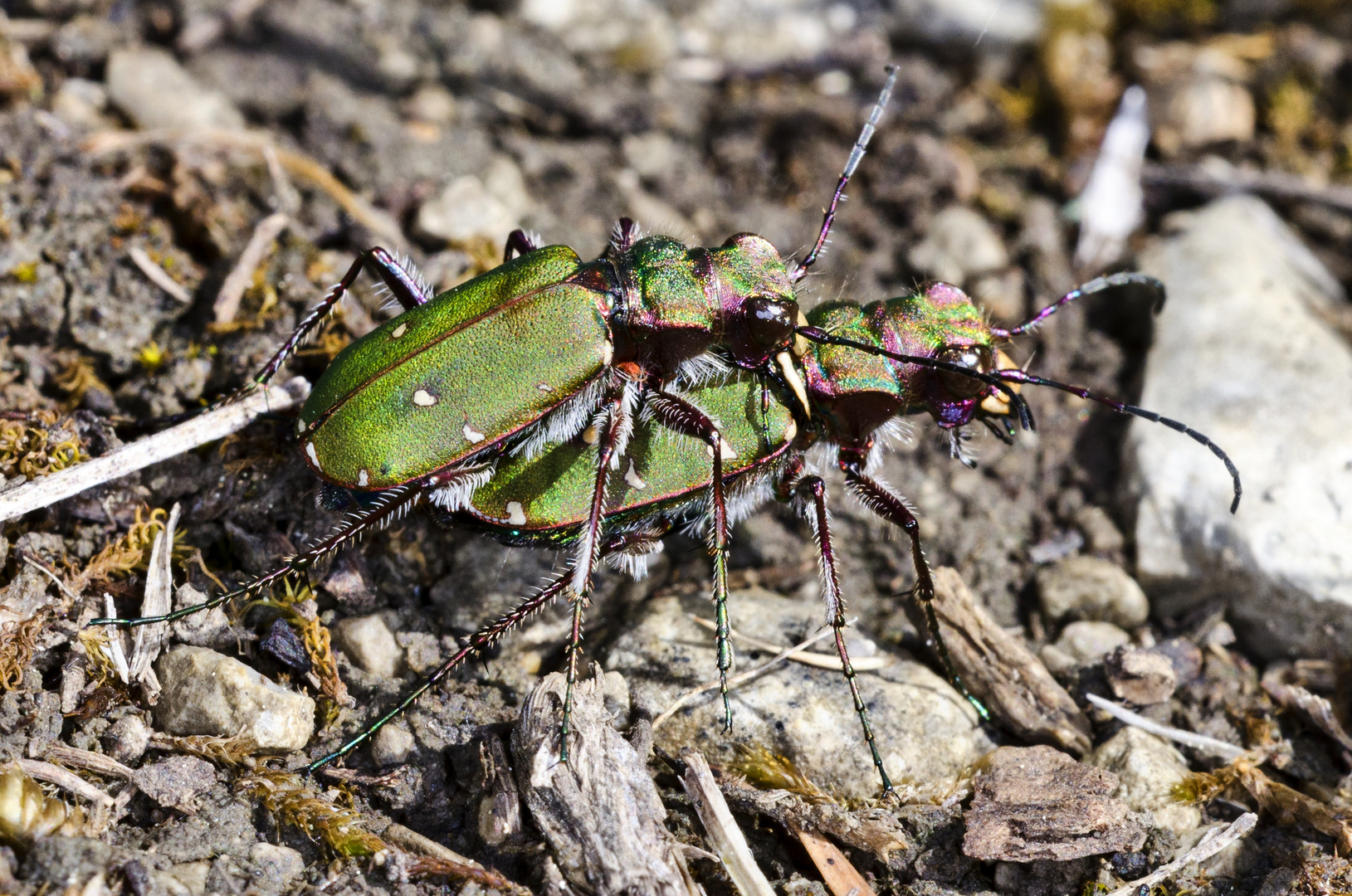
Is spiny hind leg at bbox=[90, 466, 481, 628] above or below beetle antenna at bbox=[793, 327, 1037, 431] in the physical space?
above

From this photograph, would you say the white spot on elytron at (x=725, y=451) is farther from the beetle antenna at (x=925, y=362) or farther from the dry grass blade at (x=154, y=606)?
the dry grass blade at (x=154, y=606)

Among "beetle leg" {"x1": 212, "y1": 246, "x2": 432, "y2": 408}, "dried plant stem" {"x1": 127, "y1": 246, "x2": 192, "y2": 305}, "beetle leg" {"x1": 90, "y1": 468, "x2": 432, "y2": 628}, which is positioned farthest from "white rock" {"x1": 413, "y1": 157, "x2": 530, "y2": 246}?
"beetle leg" {"x1": 90, "y1": 468, "x2": 432, "y2": 628}

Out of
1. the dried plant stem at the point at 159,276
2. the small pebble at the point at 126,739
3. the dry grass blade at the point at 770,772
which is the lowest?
the dry grass blade at the point at 770,772

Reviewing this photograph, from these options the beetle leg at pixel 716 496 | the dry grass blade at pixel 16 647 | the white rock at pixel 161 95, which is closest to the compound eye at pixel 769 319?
the beetle leg at pixel 716 496

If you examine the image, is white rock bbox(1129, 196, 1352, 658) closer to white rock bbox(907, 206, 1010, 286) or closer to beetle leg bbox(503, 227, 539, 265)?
white rock bbox(907, 206, 1010, 286)

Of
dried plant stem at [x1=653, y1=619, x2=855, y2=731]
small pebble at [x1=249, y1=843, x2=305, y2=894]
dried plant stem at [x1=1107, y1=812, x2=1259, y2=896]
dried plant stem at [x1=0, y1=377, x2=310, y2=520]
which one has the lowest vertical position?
dried plant stem at [x1=1107, y1=812, x2=1259, y2=896]

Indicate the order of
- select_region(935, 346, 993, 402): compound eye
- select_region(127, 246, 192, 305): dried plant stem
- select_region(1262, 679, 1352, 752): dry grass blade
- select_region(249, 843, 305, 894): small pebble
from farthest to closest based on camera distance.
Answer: select_region(127, 246, 192, 305): dried plant stem → select_region(935, 346, 993, 402): compound eye → select_region(1262, 679, 1352, 752): dry grass blade → select_region(249, 843, 305, 894): small pebble

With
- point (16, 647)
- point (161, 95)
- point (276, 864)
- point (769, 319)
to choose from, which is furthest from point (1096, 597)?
point (161, 95)
